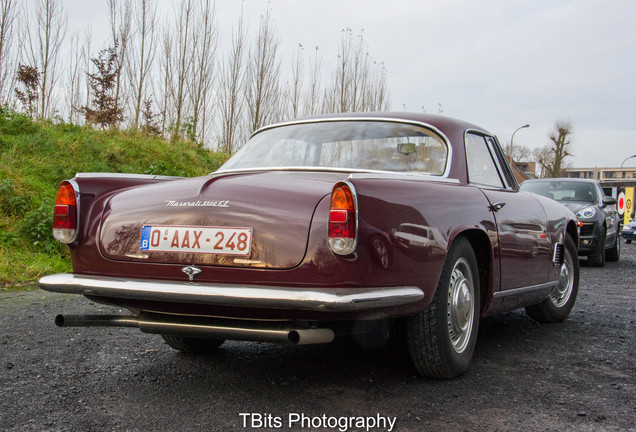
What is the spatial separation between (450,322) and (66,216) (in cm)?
203

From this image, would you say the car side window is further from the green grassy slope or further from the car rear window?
the green grassy slope

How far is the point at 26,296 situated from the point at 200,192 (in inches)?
150

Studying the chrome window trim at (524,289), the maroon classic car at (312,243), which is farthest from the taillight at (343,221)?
the chrome window trim at (524,289)

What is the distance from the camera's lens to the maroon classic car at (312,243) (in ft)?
8.49

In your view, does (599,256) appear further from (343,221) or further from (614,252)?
(343,221)

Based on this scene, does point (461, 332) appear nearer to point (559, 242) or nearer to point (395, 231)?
point (395, 231)

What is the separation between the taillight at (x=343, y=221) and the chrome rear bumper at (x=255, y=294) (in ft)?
0.59

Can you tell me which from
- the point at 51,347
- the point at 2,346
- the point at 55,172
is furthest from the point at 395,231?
the point at 55,172

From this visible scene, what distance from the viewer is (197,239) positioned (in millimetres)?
2748

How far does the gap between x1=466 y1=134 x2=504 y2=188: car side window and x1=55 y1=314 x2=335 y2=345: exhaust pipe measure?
1.65 m

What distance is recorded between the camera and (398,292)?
268cm

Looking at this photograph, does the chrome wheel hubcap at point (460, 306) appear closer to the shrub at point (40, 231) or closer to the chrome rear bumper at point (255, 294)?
the chrome rear bumper at point (255, 294)

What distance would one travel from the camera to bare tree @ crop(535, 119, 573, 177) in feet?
210

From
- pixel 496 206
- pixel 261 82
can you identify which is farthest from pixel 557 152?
pixel 496 206
